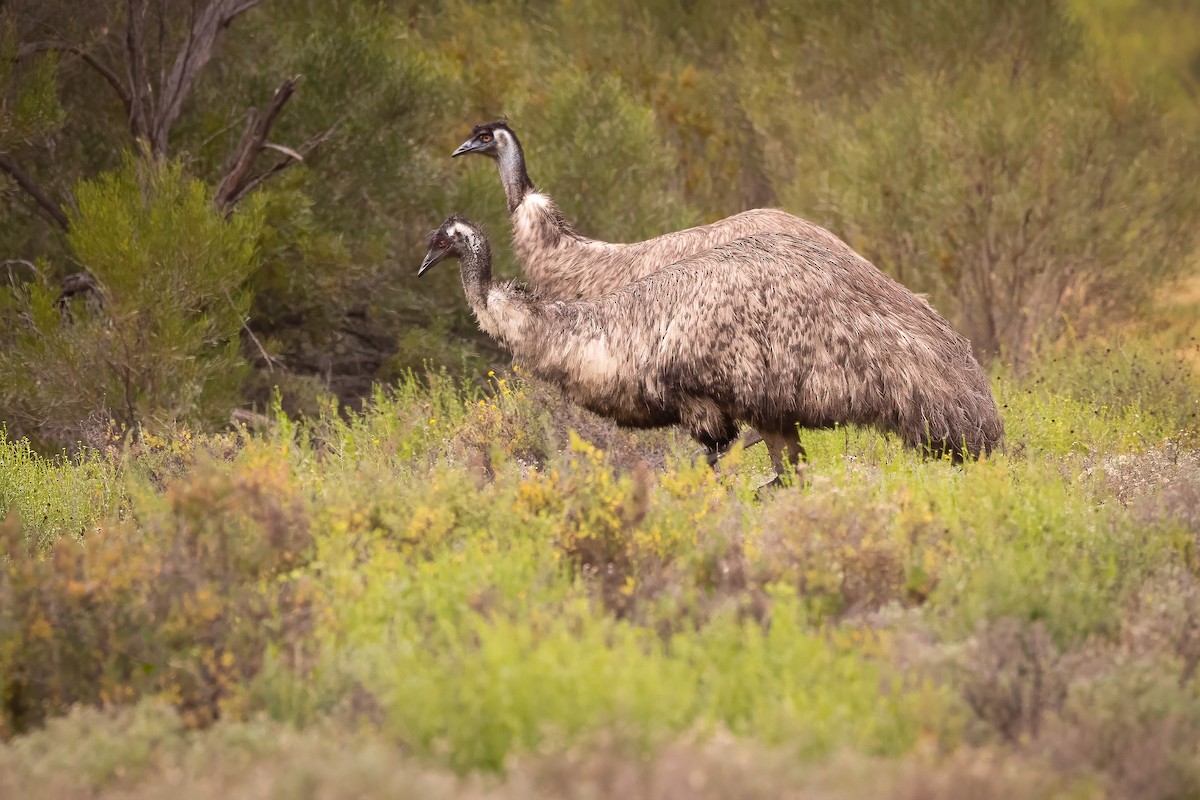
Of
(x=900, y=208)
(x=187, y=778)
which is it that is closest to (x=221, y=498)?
(x=187, y=778)

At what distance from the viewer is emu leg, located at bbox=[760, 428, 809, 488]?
23.7 feet

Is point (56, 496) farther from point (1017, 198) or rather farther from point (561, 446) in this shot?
point (1017, 198)

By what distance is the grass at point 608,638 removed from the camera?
3.71 metres

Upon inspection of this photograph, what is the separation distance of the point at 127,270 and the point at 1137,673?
286 inches

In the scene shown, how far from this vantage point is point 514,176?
956 cm

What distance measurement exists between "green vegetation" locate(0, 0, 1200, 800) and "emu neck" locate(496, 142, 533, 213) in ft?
4.47

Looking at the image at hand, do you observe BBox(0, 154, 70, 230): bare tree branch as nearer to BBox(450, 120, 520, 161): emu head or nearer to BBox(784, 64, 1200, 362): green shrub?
BBox(450, 120, 520, 161): emu head

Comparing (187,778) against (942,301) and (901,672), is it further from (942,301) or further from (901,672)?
(942,301)

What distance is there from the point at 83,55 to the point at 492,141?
322 centimetres

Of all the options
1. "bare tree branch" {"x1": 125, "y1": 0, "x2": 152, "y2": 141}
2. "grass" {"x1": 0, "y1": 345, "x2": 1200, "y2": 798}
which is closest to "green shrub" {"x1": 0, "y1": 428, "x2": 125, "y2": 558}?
"grass" {"x1": 0, "y1": 345, "x2": 1200, "y2": 798}

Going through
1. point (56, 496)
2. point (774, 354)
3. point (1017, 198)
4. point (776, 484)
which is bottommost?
point (1017, 198)

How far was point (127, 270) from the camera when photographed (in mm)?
9469

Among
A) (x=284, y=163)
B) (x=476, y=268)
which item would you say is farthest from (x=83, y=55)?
(x=476, y=268)

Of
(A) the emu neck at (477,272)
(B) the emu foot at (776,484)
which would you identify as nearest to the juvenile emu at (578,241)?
(A) the emu neck at (477,272)
